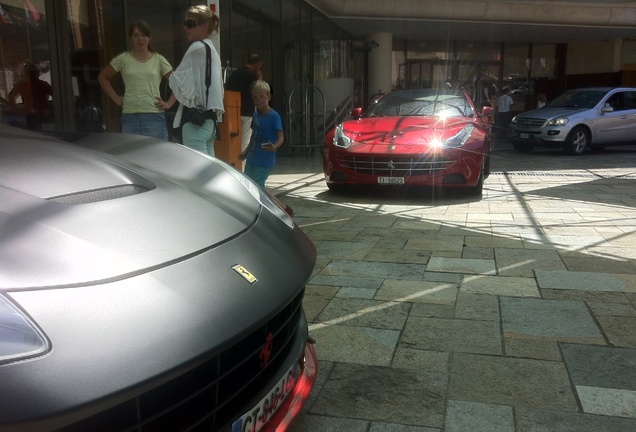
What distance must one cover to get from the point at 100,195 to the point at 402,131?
5.97m

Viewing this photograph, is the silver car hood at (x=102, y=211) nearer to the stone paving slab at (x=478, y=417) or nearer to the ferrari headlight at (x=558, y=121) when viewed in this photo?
the stone paving slab at (x=478, y=417)

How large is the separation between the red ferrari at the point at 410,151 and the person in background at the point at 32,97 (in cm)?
321

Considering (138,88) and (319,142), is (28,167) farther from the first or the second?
(319,142)

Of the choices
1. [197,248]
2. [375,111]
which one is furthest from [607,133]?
[197,248]

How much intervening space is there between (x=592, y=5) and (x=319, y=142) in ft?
33.5

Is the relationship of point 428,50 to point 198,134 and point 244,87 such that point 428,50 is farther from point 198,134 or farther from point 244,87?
point 198,134

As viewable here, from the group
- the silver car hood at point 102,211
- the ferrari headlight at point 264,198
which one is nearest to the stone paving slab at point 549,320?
the ferrari headlight at point 264,198

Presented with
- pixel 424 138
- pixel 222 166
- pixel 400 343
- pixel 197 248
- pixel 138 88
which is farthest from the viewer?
pixel 424 138

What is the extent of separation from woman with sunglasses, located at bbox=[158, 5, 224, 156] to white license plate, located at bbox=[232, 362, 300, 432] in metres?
3.20

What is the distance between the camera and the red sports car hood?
278 inches

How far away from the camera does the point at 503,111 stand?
20500mm

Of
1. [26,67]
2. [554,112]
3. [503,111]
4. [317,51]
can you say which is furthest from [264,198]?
[503,111]

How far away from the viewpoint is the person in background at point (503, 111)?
795 inches

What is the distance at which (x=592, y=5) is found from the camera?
59.1 ft
